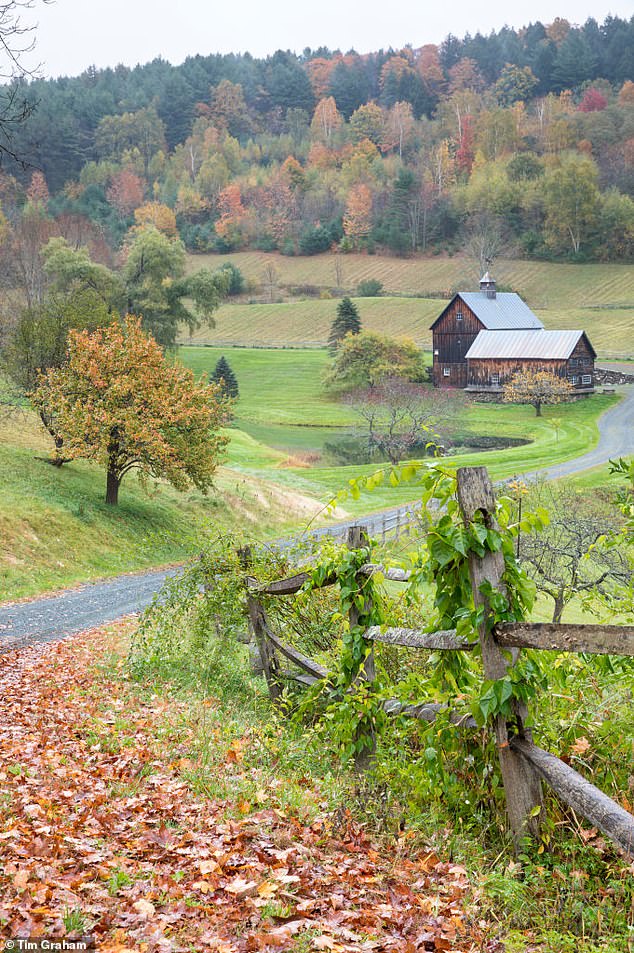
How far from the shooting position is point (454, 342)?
74.6 m

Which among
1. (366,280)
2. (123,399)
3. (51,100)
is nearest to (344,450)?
(123,399)

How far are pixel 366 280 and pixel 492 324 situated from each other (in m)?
44.6

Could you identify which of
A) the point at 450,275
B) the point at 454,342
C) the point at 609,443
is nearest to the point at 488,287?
the point at 454,342

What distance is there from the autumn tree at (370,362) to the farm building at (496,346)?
4353 millimetres

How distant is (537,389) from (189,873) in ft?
195

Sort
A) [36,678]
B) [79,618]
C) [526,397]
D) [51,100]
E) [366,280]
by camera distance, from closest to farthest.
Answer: [36,678], [79,618], [526,397], [366,280], [51,100]

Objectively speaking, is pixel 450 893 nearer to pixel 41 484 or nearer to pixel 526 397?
pixel 41 484

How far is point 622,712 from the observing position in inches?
193

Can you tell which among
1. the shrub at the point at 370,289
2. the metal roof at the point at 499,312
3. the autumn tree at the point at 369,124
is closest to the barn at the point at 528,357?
the metal roof at the point at 499,312

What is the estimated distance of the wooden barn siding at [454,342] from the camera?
241 ft

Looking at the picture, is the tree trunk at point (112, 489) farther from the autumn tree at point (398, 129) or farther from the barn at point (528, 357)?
the autumn tree at point (398, 129)

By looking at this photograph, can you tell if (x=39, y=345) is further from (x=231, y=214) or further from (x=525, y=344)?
(x=231, y=214)

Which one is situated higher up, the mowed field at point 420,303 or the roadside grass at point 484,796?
the mowed field at point 420,303

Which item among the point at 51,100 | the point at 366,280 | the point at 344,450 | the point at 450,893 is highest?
the point at 51,100
